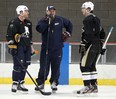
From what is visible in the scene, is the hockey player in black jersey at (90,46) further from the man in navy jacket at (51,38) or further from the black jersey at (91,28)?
the man in navy jacket at (51,38)

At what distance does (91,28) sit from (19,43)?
1.17m

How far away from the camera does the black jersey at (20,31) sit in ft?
22.1

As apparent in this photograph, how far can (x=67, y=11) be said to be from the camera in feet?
39.7

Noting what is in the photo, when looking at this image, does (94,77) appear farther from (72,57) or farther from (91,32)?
(72,57)

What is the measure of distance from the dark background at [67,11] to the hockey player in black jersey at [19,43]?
197 inches

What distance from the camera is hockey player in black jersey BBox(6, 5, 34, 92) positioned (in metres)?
6.73

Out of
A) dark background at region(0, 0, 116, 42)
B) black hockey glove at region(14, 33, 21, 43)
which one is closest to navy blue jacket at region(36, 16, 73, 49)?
black hockey glove at region(14, 33, 21, 43)

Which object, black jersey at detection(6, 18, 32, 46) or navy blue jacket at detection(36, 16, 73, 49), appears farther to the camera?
navy blue jacket at detection(36, 16, 73, 49)

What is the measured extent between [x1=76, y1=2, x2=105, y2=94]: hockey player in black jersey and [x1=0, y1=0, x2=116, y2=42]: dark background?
518 centimetres

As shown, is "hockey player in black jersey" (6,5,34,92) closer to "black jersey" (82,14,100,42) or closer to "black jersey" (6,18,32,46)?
"black jersey" (6,18,32,46)

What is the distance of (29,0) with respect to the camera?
476 inches

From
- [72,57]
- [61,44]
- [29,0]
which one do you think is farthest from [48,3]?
[61,44]

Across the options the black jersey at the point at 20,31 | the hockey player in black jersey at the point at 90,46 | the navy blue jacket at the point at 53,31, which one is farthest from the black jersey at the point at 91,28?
the black jersey at the point at 20,31

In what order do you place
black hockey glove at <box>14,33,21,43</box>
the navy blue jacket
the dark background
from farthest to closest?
the dark background, the navy blue jacket, black hockey glove at <box>14,33,21,43</box>
